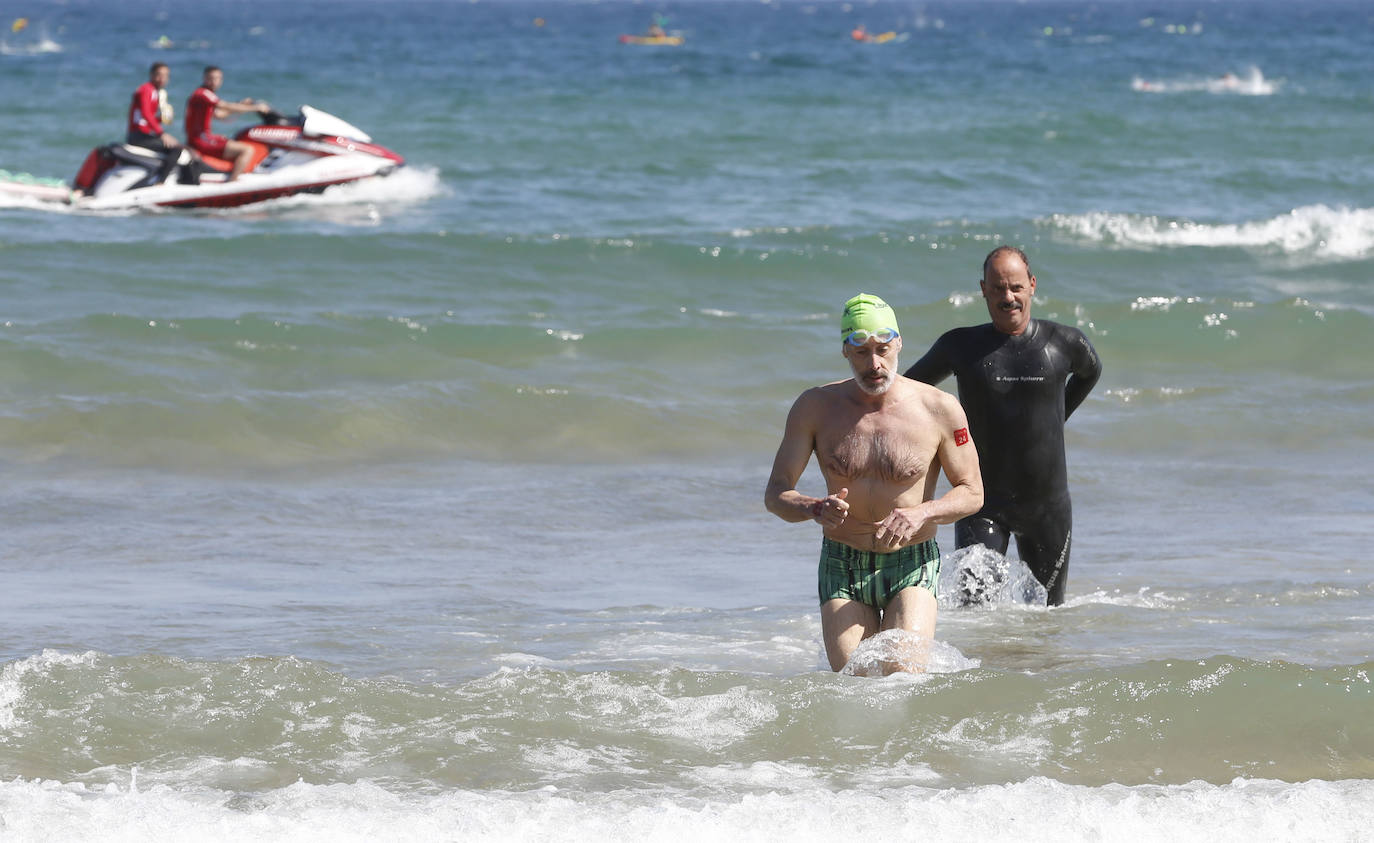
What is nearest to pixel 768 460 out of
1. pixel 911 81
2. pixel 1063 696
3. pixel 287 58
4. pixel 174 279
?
pixel 1063 696

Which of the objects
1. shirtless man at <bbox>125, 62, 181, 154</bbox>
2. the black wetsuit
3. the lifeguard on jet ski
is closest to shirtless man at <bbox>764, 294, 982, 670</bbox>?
the black wetsuit

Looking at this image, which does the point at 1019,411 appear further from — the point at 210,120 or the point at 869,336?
the point at 210,120

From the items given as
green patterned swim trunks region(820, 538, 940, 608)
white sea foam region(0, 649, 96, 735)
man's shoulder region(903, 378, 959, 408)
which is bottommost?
white sea foam region(0, 649, 96, 735)

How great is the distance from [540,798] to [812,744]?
37.7 inches

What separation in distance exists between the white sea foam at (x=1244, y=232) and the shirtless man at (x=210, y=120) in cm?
910

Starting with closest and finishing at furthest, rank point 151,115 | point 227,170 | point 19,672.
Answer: point 19,672 < point 151,115 < point 227,170

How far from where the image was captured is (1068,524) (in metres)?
6.66

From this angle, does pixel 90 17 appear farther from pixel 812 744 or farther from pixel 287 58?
pixel 812 744

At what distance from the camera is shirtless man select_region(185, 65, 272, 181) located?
1878cm

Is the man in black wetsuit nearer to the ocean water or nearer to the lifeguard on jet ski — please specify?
the ocean water

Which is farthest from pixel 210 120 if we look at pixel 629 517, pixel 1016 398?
pixel 1016 398

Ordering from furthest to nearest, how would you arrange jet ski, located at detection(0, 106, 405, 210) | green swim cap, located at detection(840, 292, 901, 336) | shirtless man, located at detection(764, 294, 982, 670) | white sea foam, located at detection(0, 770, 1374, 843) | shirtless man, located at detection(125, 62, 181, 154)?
jet ski, located at detection(0, 106, 405, 210) < shirtless man, located at detection(125, 62, 181, 154) < shirtless man, located at detection(764, 294, 982, 670) < green swim cap, located at detection(840, 292, 901, 336) < white sea foam, located at detection(0, 770, 1374, 843)

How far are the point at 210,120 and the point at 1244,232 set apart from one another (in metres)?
11.7

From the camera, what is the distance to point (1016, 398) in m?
6.40
